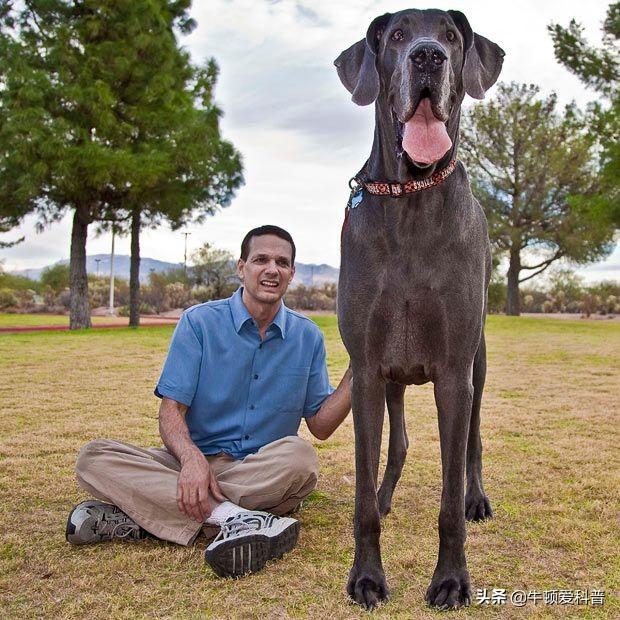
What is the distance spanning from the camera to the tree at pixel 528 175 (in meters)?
31.9

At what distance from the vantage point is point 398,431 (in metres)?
3.74

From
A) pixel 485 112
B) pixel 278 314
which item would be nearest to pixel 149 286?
pixel 485 112

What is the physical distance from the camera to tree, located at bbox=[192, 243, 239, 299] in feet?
103

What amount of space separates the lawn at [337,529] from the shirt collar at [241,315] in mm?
1023

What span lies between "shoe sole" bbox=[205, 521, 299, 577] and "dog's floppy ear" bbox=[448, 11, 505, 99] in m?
1.99

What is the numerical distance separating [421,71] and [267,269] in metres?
1.55

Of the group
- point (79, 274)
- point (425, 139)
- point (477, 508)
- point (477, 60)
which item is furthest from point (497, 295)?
point (425, 139)

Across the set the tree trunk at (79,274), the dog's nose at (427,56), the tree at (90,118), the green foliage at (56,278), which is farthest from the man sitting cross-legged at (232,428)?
the green foliage at (56,278)

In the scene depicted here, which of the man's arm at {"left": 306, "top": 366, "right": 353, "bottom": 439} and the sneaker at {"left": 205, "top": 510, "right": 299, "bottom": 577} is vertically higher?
the man's arm at {"left": 306, "top": 366, "right": 353, "bottom": 439}

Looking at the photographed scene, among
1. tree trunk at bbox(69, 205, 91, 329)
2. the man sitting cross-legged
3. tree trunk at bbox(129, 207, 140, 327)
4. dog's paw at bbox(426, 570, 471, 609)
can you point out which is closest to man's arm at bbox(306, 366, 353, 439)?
the man sitting cross-legged

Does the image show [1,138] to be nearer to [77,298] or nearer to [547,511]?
[77,298]

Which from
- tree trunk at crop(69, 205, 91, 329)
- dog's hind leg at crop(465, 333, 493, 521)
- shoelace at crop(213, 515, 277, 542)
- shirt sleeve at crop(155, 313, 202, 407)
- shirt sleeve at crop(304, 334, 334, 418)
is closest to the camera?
shoelace at crop(213, 515, 277, 542)

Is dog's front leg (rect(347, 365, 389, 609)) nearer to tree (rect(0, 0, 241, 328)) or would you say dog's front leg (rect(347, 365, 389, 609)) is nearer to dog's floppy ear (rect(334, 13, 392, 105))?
dog's floppy ear (rect(334, 13, 392, 105))

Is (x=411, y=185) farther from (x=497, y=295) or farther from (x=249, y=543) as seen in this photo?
(x=497, y=295)
